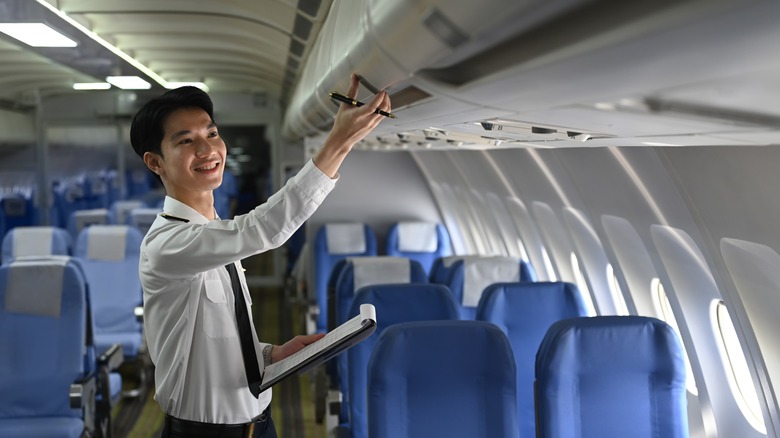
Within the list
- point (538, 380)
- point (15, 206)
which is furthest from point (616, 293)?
point (15, 206)

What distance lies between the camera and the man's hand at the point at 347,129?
192cm

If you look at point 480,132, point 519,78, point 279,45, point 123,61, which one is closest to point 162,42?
point 123,61

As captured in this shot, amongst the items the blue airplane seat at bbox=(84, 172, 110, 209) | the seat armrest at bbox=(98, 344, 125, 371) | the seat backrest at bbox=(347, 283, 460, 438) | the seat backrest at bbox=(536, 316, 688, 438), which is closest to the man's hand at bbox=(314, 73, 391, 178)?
the seat backrest at bbox=(536, 316, 688, 438)

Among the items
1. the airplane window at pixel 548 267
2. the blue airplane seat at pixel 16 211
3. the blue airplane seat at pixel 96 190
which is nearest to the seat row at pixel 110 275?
the blue airplane seat at pixel 16 211

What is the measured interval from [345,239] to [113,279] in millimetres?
2070

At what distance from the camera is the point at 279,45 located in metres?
6.46

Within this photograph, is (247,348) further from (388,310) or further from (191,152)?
(388,310)

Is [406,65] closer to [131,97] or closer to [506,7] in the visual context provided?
[506,7]

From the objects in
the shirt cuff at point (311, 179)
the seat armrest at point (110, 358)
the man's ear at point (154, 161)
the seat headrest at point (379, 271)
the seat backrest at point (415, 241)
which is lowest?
the seat armrest at point (110, 358)

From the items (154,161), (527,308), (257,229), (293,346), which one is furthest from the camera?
(527,308)

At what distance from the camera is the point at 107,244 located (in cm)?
741

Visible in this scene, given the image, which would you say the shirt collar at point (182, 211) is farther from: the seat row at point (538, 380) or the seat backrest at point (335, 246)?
the seat backrest at point (335, 246)

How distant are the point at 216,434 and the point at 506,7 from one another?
5.23 feet

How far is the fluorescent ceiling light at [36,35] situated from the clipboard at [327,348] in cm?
287
